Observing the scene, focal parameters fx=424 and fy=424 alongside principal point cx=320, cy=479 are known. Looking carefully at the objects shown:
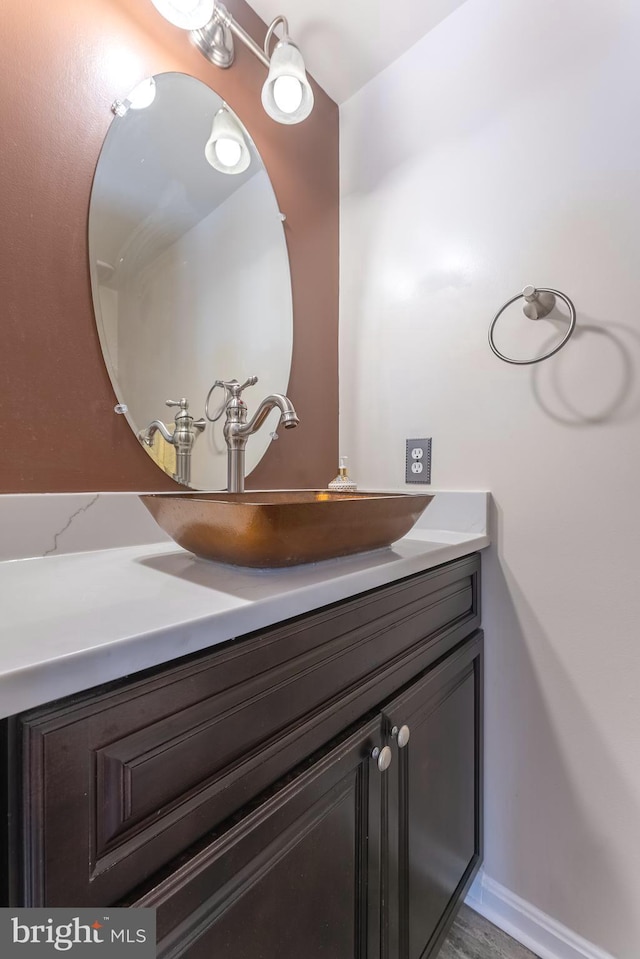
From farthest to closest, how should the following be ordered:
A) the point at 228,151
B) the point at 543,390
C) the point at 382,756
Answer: the point at 228,151
the point at 543,390
the point at 382,756

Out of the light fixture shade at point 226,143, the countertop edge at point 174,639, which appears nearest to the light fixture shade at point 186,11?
the light fixture shade at point 226,143

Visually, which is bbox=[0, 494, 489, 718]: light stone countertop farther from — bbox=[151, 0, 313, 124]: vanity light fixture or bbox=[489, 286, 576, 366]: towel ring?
bbox=[151, 0, 313, 124]: vanity light fixture

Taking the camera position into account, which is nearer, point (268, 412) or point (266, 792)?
point (266, 792)

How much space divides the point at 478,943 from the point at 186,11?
2138 millimetres

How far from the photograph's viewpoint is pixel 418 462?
3.98 feet

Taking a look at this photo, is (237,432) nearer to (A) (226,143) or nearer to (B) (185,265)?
(B) (185,265)

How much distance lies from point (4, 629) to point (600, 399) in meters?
1.08

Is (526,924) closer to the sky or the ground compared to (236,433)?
closer to the ground

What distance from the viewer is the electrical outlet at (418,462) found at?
1.20 meters

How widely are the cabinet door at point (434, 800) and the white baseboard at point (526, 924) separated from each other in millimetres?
88

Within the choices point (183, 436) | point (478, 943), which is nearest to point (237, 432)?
point (183, 436)

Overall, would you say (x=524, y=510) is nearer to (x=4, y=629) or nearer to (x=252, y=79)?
(x=4, y=629)

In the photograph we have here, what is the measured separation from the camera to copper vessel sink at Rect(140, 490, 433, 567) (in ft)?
1.80

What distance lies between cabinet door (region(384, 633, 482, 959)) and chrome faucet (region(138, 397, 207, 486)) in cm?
65
